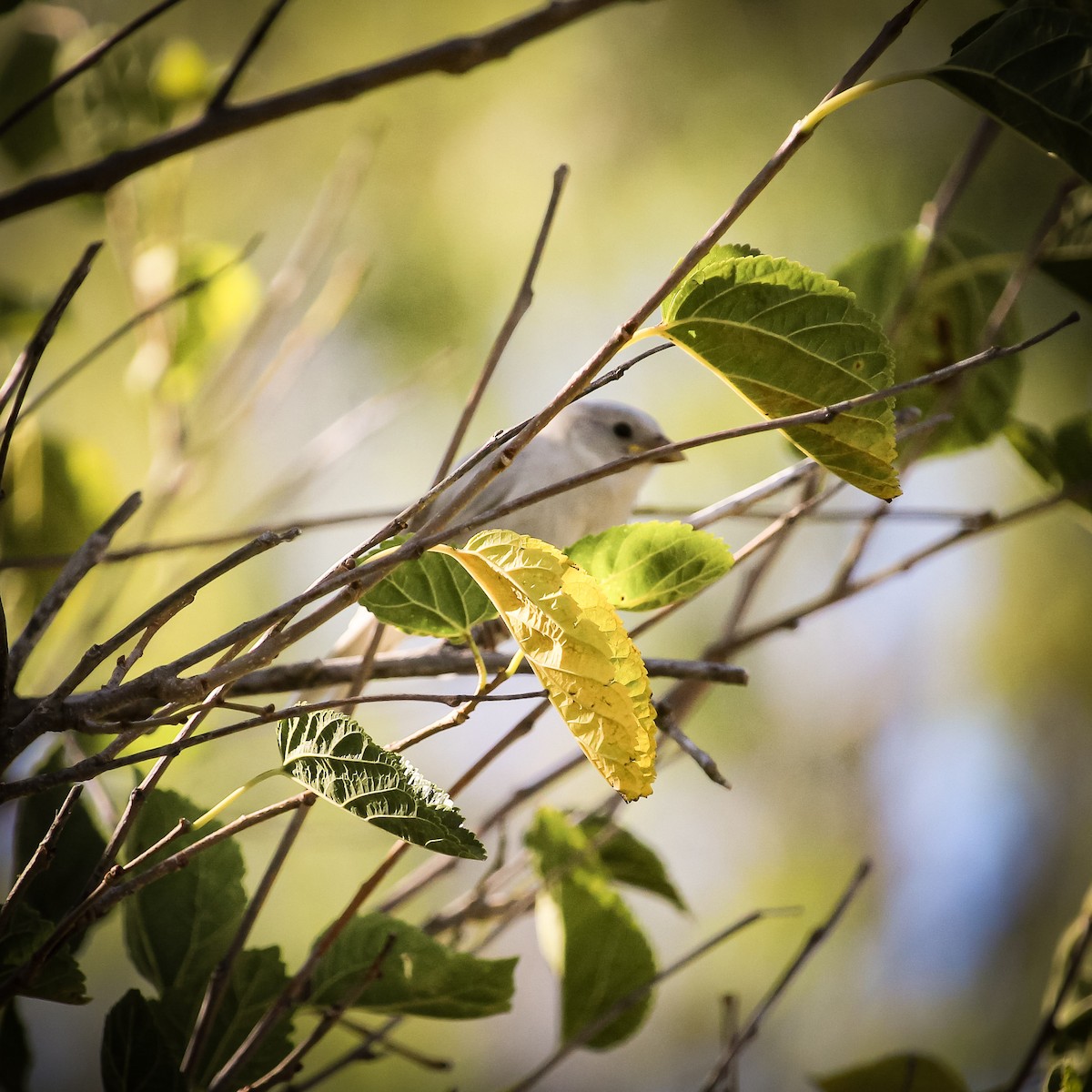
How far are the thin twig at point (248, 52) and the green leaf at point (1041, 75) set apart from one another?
25.9 inches

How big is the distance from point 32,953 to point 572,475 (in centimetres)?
113

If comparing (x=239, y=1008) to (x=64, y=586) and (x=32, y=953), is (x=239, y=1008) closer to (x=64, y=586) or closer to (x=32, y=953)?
(x=32, y=953)

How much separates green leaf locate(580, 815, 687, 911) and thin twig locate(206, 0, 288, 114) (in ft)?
3.00

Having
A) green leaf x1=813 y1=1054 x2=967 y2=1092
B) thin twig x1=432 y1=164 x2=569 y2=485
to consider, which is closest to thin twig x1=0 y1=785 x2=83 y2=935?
thin twig x1=432 y1=164 x2=569 y2=485

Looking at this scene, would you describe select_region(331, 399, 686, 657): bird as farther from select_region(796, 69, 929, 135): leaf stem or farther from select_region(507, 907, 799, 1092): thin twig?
select_region(796, 69, 929, 135): leaf stem

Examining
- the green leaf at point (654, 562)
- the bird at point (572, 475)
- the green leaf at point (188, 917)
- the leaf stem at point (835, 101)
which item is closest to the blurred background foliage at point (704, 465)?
the bird at point (572, 475)

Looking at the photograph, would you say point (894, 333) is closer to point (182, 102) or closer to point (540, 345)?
point (182, 102)

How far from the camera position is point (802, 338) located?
2.47ft

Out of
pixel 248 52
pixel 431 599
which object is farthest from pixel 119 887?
pixel 248 52

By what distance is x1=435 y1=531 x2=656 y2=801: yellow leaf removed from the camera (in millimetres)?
678

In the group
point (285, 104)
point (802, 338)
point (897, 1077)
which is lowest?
point (897, 1077)

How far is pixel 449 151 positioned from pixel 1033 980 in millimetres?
3588

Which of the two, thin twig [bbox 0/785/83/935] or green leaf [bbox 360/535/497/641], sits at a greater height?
green leaf [bbox 360/535/497/641]

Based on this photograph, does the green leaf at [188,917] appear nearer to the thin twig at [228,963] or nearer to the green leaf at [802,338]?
the thin twig at [228,963]
